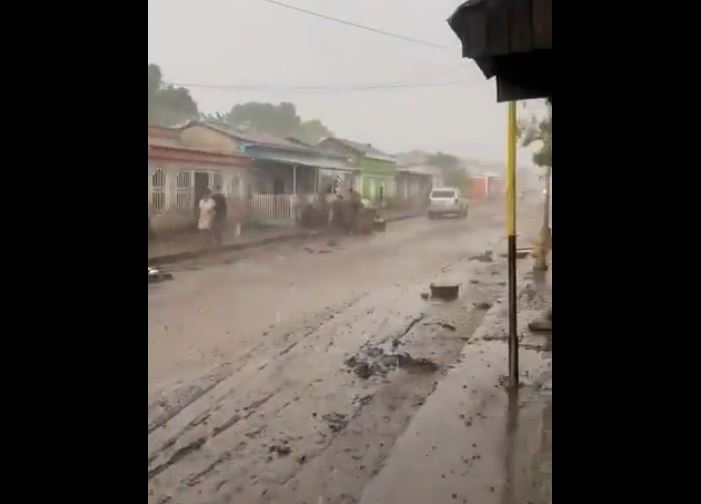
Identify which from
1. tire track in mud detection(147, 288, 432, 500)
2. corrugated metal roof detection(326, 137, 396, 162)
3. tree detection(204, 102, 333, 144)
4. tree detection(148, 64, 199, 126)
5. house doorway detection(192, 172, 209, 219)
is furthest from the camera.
Answer: corrugated metal roof detection(326, 137, 396, 162)

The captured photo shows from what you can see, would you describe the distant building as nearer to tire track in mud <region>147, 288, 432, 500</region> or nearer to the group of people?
the group of people

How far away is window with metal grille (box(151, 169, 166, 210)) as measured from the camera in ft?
9.06

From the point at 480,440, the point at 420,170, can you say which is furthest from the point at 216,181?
the point at 480,440

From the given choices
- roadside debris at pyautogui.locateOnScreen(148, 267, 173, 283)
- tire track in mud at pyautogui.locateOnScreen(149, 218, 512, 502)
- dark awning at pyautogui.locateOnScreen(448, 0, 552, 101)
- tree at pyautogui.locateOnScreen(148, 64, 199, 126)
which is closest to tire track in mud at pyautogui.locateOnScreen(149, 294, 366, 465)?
tire track in mud at pyautogui.locateOnScreen(149, 218, 512, 502)

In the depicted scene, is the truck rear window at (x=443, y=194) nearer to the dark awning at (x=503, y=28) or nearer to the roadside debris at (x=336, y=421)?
the roadside debris at (x=336, y=421)

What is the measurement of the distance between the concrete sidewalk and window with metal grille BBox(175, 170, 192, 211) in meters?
1.45

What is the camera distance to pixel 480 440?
2.25m

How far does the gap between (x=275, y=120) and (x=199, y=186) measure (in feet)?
1.94

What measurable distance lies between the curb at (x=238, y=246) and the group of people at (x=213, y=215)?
8 centimetres

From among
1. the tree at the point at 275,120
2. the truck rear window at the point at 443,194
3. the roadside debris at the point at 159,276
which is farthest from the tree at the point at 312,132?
the roadside debris at the point at 159,276

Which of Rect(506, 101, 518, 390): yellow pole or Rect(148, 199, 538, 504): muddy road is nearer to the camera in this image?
Rect(148, 199, 538, 504): muddy road

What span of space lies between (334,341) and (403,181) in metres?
1.10
